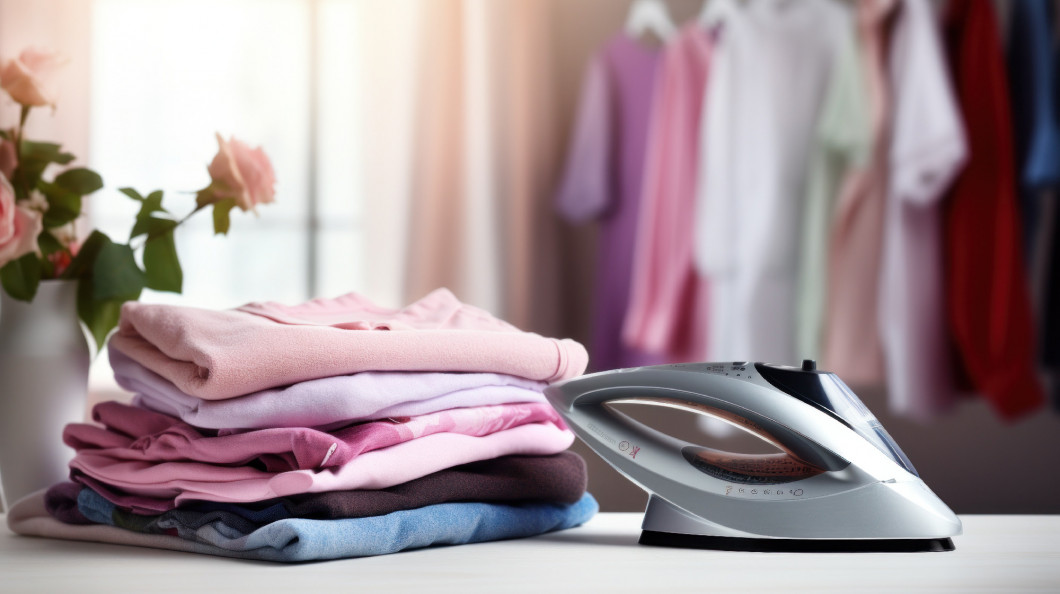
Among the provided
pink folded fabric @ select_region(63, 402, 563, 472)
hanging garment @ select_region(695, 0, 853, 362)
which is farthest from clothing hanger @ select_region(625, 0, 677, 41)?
pink folded fabric @ select_region(63, 402, 563, 472)

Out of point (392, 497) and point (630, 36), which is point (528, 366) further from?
point (630, 36)

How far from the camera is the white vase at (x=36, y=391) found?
62 cm

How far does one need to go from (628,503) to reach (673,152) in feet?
2.02

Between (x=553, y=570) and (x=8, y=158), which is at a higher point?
(x=8, y=158)

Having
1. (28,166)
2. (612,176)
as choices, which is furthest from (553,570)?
(612,176)

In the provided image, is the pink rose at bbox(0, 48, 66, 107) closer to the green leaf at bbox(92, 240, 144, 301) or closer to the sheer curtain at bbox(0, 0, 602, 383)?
the green leaf at bbox(92, 240, 144, 301)

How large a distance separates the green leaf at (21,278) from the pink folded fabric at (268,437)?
0.12 m

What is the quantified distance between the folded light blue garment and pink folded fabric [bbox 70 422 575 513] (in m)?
0.02

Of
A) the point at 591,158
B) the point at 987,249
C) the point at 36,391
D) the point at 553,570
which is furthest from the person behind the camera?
the point at 591,158

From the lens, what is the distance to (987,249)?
143 cm

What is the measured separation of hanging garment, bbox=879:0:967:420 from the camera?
1427 millimetres

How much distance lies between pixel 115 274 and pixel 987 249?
4.19ft

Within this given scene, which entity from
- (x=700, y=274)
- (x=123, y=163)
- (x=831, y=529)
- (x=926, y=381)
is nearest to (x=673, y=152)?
(x=700, y=274)

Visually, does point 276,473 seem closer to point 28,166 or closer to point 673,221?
point 28,166
